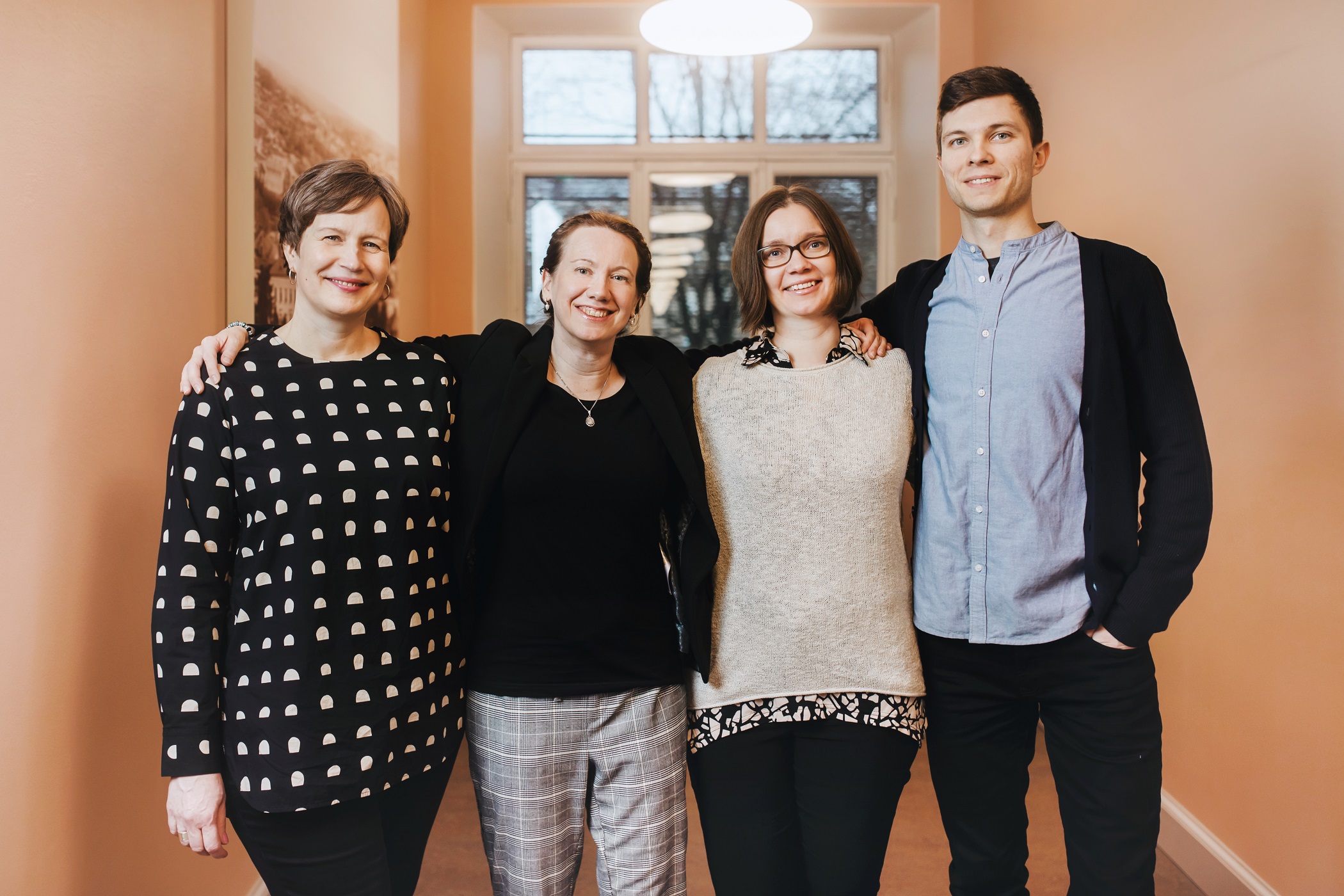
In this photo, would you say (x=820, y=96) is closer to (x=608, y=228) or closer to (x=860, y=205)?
(x=860, y=205)

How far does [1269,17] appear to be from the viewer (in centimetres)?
191

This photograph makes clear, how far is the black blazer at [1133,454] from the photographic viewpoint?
1407mm

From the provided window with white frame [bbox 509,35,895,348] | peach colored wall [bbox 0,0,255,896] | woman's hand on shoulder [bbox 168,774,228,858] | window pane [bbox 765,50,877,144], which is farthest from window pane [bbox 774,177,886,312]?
woman's hand on shoulder [bbox 168,774,228,858]

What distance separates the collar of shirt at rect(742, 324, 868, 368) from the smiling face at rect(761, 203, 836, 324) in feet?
0.21

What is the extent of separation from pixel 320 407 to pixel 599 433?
45 cm

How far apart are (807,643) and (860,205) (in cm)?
346

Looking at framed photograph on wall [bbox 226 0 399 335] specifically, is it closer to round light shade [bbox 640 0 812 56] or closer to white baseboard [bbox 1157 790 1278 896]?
round light shade [bbox 640 0 812 56]

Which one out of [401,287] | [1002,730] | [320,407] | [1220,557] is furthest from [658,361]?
[401,287]

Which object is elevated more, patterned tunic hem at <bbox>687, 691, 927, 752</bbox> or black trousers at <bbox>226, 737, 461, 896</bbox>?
patterned tunic hem at <bbox>687, 691, 927, 752</bbox>

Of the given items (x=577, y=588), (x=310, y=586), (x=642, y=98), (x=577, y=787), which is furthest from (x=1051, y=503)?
(x=642, y=98)

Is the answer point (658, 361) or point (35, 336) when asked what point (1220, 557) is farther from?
point (35, 336)

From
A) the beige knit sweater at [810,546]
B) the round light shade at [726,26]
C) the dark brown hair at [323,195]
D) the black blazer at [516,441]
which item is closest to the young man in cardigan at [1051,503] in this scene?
the beige knit sweater at [810,546]

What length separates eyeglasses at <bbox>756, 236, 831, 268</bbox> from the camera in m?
1.55

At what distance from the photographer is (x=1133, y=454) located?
1.46 m
